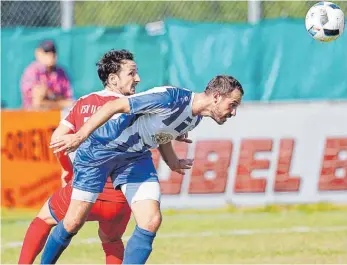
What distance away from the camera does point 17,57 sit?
15.4 m

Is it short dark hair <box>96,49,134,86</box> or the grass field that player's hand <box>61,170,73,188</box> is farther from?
the grass field

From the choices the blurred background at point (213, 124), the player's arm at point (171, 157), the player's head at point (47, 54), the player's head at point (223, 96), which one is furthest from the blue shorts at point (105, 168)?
the player's head at point (47, 54)

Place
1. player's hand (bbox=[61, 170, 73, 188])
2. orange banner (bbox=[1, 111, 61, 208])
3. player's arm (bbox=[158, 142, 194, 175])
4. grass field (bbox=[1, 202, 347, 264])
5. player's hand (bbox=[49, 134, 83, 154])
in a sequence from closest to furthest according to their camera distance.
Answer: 1. player's hand (bbox=[49, 134, 83, 154])
2. player's arm (bbox=[158, 142, 194, 175])
3. player's hand (bbox=[61, 170, 73, 188])
4. grass field (bbox=[1, 202, 347, 264])
5. orange banner (bbox=[1, 111, 61, 208])

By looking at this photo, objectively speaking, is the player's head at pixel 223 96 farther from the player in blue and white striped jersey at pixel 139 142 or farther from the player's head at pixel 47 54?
the player's head at pixel 47 54

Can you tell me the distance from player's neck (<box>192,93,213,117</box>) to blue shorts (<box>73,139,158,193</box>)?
71 centimetres

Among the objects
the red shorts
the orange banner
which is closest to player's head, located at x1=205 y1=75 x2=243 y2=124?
the red shorts

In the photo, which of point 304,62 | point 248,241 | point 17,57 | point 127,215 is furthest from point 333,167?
point 127,215

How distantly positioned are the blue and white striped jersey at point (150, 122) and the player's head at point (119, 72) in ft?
1.74

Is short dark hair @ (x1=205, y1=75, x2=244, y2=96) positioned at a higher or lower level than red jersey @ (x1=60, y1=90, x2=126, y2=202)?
higher

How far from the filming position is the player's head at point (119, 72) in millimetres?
8383

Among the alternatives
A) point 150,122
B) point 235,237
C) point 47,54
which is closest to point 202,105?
point 150,122

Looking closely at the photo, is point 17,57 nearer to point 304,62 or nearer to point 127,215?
point 304,62

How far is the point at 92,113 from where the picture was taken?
26.8ft

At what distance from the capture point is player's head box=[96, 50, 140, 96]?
8383 mm
